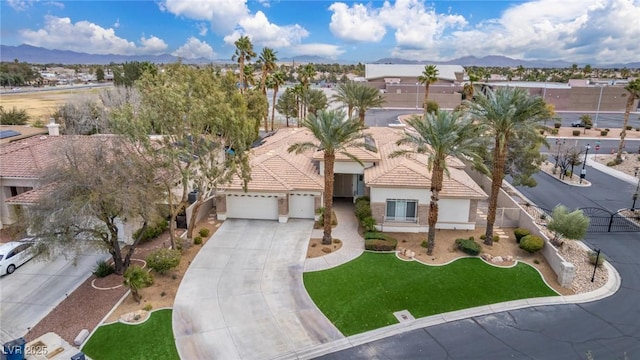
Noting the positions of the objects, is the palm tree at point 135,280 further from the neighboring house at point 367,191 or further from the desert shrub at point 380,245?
the desert shrub at point 380,245

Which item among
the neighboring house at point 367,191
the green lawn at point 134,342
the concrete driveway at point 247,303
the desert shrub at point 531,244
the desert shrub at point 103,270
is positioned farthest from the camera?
the neighboring house at point 367,191

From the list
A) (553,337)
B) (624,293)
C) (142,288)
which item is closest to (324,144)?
(142,288)

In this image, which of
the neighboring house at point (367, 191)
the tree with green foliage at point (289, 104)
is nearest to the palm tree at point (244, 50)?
the tree with green foliage at point (289, 104)

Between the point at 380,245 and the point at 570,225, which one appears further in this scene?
the point at 380,245

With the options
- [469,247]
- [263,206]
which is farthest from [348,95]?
[469,247]

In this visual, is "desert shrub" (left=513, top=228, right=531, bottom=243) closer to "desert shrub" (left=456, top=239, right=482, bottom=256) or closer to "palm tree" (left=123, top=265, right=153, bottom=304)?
"desert shrub" (left=456, top=239, right=482, bottom=256)

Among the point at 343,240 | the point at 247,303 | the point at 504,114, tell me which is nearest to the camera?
the point at 247,303

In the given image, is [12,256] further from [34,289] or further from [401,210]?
[401,210]

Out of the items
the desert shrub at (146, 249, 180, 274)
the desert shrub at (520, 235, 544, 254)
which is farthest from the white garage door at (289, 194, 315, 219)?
the desert shrub at (520, 235, 544, 254)
